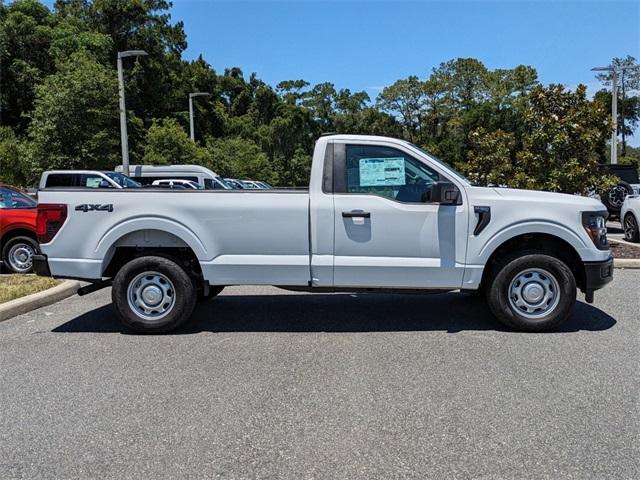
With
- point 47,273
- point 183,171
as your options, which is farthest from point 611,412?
point 183,171

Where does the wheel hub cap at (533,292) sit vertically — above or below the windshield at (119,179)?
below

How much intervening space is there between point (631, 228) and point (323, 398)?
1126 centimetres

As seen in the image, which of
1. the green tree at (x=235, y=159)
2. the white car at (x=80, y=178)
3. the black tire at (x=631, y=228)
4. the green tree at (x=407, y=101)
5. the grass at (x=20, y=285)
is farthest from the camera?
the green tree at (x=407, y=101)

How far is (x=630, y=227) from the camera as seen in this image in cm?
1304

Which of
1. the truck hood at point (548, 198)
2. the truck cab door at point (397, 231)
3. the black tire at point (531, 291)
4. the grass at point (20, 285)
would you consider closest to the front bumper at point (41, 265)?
the grass at point (20, 285)

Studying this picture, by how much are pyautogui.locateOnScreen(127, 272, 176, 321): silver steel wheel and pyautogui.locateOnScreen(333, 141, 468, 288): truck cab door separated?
177cm

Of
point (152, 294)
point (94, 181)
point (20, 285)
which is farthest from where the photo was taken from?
point (94, 181)

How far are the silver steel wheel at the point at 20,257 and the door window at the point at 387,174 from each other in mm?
6607

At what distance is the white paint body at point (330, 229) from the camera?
5.78m

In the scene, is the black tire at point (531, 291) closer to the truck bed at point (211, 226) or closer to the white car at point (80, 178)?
the truck bed at point (211, 226)

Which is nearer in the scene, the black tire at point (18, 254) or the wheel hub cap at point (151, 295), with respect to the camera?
the wheel hub cap at point (151, 295)

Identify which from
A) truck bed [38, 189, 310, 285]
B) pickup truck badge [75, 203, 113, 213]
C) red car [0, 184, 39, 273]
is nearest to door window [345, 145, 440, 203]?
truck bed [38, 189, 310, 285]

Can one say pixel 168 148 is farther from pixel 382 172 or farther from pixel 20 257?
pixel 382 172

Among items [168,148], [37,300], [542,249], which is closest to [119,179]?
[37,300]
